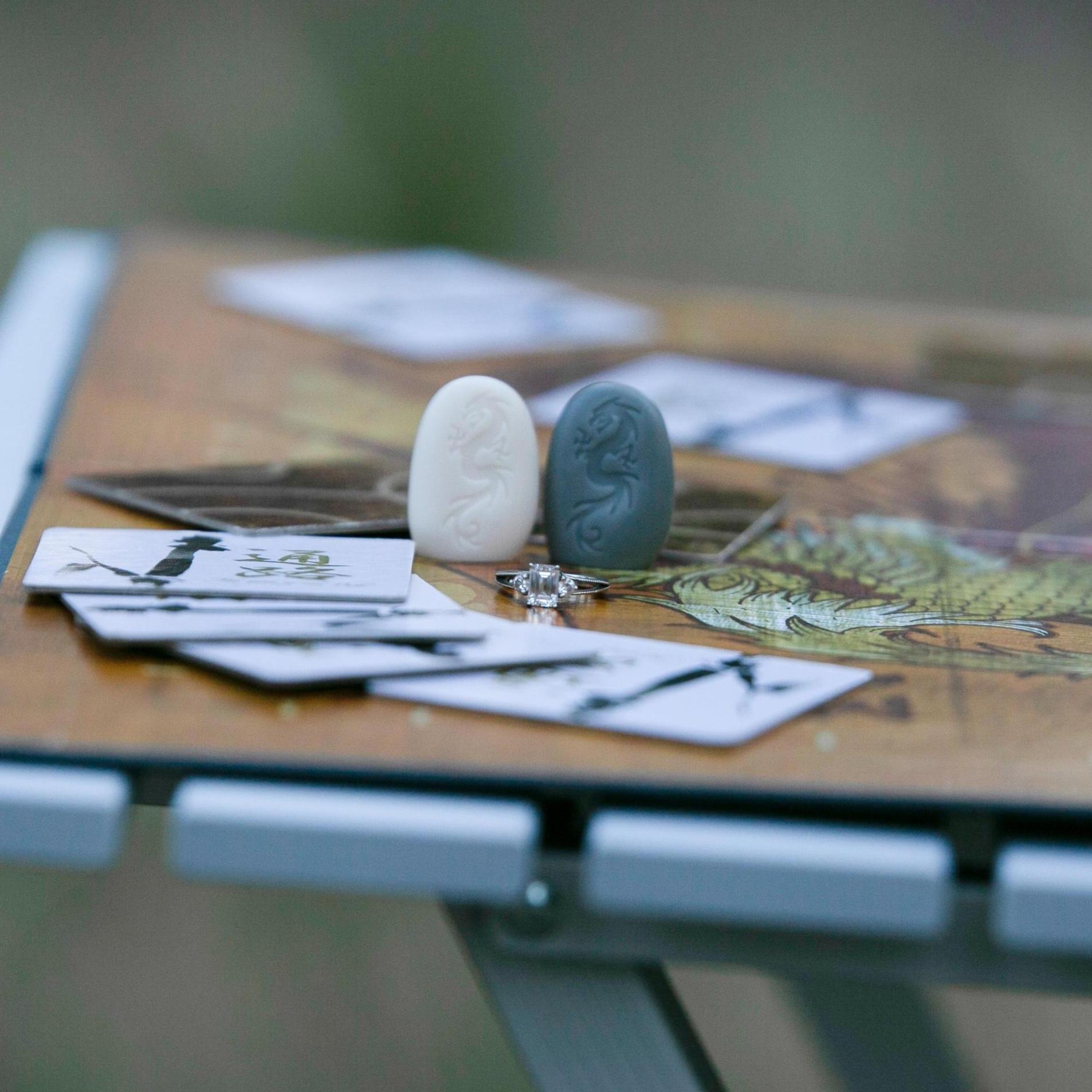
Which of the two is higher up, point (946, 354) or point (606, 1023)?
point (946, 354)

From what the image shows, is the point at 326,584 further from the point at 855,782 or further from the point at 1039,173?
the point at 1039,173

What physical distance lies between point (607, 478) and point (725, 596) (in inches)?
4.3

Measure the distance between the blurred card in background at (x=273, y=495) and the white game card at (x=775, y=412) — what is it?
267 mm

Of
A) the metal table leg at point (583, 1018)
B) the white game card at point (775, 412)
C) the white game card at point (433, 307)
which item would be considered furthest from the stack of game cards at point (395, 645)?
the white game card at point (433, 307)

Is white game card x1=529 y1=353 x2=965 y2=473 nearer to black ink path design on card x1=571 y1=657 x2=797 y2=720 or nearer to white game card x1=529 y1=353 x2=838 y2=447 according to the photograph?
white game card x1=529 y1=353 x2=838 y2=447

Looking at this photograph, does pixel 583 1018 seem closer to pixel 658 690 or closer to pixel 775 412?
pixel 658 690

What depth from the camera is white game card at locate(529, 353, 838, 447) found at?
1.41 meters

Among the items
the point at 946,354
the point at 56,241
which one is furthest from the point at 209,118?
the point at 946,354

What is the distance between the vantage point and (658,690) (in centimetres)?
77

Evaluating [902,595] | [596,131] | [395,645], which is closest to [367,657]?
[395,645]

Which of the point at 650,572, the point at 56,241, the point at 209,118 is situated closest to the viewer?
the point at 650,572

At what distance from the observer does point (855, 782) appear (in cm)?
68

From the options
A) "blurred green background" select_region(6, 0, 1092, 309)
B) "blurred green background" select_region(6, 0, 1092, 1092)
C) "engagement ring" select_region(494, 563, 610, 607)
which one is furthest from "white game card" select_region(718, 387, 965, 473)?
"blurred green background" select_region(6, 0, 1092, 309)

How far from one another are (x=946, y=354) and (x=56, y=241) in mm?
1250
